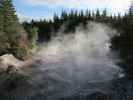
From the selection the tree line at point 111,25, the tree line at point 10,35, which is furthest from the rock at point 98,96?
the tree line at point 10,35

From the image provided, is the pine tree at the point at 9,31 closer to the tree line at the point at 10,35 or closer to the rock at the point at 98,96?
the tree line at the point at 10,35

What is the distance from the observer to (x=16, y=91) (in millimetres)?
34219

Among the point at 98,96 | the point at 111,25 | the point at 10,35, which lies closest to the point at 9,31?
the point at 10,35

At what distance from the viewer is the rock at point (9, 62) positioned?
4493 cm

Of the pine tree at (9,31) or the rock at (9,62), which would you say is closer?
the rock at (9,62)

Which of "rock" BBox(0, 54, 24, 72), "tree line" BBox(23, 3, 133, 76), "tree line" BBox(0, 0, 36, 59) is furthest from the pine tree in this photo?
"tree line" BBox(23, 3, 133, 76)

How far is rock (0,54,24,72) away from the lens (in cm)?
4493

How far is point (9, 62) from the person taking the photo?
159 ft

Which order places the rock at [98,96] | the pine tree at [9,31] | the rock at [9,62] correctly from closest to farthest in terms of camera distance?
the rock at [98,96] → the rock at [9,62] → the pine tree at [9,31]

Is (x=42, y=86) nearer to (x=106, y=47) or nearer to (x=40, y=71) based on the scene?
(x=40, y=71)

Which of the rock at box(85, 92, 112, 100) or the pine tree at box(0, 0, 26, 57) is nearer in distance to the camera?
the rock at box(85, 92, 112, 100)

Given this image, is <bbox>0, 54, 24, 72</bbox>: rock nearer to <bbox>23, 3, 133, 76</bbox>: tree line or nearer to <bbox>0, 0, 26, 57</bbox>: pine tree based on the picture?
<bbox>0, 0, 26, 57</bbox>: pine tree

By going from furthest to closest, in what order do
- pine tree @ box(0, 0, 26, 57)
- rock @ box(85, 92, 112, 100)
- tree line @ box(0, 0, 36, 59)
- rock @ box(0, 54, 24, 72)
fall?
pine tree @ box(0, 0, 26, 57) < tree line @ box(0, 0, 36, 59) < rock @ box(0, 54, 24, 72) < rock @ box(85, 92, 112, 100)

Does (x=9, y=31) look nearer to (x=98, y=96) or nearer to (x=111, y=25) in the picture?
(x=98, y=96)
